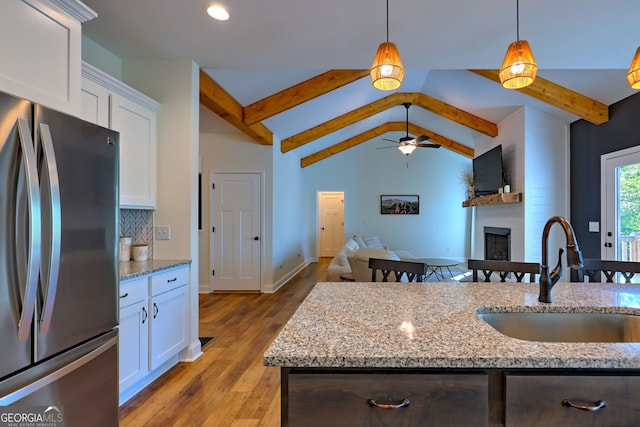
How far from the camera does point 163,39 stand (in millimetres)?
2590

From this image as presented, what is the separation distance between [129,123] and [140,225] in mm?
894

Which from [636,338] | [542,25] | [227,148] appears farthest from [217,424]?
[227,148]

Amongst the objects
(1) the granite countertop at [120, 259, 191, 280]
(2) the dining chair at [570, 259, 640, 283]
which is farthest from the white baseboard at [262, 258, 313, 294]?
(2) the dining chair at [570, 259, 640, 283]

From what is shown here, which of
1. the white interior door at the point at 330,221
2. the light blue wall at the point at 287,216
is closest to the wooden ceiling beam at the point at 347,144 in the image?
the light blue wall at the point at 287,216

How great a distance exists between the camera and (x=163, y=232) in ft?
9.62

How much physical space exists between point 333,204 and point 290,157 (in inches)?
148

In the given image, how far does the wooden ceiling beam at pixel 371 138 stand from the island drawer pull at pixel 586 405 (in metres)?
7.77

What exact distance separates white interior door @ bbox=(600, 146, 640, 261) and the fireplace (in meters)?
1.47

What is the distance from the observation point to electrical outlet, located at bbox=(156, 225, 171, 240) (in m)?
2.93

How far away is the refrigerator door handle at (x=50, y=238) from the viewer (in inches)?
49.5

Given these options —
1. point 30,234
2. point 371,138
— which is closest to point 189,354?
point 30,234

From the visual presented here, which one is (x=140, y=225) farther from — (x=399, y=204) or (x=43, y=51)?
(x=399, y=204)

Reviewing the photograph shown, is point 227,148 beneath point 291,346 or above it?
above

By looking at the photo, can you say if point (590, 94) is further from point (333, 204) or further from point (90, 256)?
point (333, 204)
